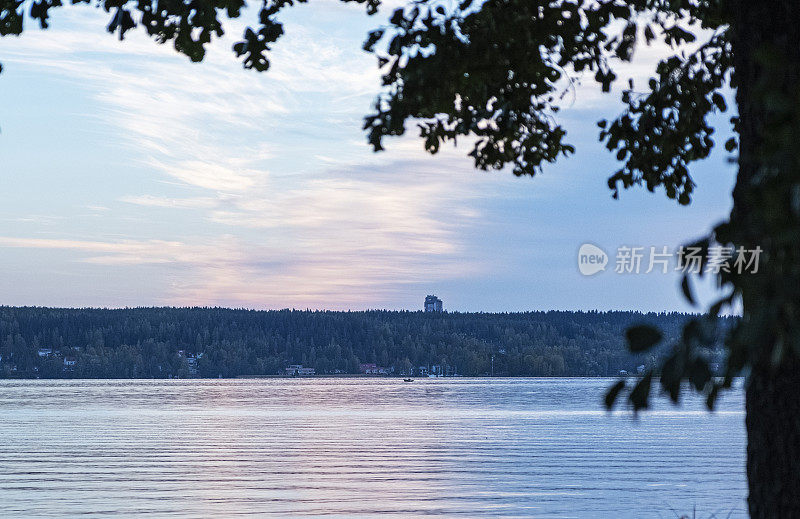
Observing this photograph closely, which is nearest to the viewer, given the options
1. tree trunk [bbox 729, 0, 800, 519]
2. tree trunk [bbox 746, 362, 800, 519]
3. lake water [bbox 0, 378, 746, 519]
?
tree trunk [bbox 729, 0, 800, 519]

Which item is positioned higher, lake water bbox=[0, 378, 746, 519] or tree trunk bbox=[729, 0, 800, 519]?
tree trunk bbox=[729, 0, 800, 519]

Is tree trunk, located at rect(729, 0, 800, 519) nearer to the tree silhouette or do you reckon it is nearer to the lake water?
the tree silhouette

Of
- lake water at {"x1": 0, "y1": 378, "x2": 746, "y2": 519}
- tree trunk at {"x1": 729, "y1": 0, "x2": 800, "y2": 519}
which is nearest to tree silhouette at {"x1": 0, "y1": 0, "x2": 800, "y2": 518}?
tree trunk at {"x1": 729, "y1": 0, "x2": 800, "y2": 519}

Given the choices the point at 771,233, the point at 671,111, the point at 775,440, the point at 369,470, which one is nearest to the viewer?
the point at 771,233

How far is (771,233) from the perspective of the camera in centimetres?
315

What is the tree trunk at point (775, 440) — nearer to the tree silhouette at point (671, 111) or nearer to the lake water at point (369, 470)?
the tree silhouette at point (671, 111)

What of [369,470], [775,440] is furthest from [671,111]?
[369,470]

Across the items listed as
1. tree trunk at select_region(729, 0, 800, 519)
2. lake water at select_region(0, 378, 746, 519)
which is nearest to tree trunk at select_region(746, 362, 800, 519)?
tree trunk at select_region(729, 0, 800, 519)

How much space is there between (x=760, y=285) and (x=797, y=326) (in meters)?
0.17

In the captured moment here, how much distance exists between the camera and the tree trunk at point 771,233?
3.12 metres

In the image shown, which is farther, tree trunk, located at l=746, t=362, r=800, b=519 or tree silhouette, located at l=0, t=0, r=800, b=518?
tree trunk, located at l=746, t=362, r=800, b=519

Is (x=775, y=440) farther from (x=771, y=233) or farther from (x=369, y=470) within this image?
(x=369, y=470)

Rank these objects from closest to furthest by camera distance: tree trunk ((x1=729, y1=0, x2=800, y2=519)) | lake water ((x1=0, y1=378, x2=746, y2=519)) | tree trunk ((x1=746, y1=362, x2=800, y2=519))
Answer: tree trunk ((x1=729, y1=0, x2=800, y2=519))
tree trunk ((x1=746, y1=362, x2=800, y2=519))
lake water ((x1=0, y1=378, x2=746, y2=519))

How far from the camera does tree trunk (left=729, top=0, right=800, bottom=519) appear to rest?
3.12 m
